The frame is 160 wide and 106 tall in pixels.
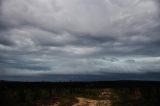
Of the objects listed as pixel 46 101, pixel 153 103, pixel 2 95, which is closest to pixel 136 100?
pixel 153 103

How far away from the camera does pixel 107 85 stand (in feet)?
25.7

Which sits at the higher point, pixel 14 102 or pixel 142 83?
pixel 142 83

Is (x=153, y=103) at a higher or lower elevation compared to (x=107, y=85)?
lower

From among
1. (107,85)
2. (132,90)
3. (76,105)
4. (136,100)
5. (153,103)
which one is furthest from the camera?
(76,105)

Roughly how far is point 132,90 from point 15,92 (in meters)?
3.97

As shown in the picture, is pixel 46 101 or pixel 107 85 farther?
pixel 46 101

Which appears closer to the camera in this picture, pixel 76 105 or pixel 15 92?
pixel 15 92

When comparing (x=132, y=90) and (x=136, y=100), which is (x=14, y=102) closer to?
(x=132, y=90)

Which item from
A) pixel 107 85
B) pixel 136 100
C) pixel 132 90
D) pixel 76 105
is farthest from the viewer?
pixel 76 105

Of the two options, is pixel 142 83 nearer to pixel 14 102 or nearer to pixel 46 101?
pixel 14 102

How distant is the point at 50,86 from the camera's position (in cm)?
796

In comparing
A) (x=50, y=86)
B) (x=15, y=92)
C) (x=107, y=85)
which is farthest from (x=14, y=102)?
(x=107, y=85)

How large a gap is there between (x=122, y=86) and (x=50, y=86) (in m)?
2.25

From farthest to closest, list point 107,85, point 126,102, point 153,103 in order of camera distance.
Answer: point 126,102 < point 153,103 < point 107,85
